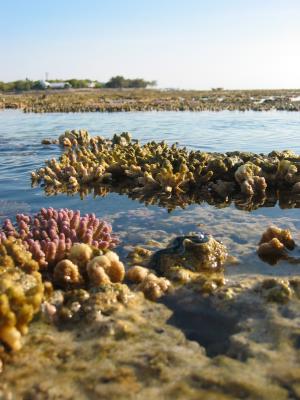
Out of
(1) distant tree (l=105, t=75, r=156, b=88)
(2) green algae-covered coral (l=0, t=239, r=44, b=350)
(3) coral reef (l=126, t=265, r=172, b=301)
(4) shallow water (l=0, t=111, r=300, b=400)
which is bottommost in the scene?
(4) shallow water (l=0, t=111, r=300, b=400)

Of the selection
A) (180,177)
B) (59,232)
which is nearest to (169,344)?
(59,232)

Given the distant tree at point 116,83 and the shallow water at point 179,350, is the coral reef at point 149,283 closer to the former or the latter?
the shallow water at point 179,350

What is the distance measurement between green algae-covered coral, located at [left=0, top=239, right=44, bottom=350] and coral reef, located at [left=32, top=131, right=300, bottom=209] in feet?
12.5

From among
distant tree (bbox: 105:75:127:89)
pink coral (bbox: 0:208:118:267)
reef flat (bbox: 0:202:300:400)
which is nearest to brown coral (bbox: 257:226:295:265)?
reef flat (bbox: 0:202:300:400)

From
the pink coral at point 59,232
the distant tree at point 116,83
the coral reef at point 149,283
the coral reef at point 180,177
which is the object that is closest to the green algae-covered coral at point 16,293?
the pink coral at point 59,232

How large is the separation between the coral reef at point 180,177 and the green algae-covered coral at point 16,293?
150 inches

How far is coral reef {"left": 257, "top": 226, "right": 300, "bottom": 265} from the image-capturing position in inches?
201

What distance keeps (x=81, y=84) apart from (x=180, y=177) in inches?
3532

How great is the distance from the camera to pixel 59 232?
5355 mm

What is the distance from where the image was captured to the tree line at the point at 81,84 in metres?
78.8

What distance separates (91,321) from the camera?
3.63 metres

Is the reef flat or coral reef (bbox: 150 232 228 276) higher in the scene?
coral reef (bbox: 150 232 228 276)

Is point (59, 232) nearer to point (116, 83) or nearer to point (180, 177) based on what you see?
point (180, 177)

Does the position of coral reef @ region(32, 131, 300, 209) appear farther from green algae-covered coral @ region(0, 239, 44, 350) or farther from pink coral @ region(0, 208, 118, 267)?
green algae-covered coral @ region(0, 239, 44, 350)
